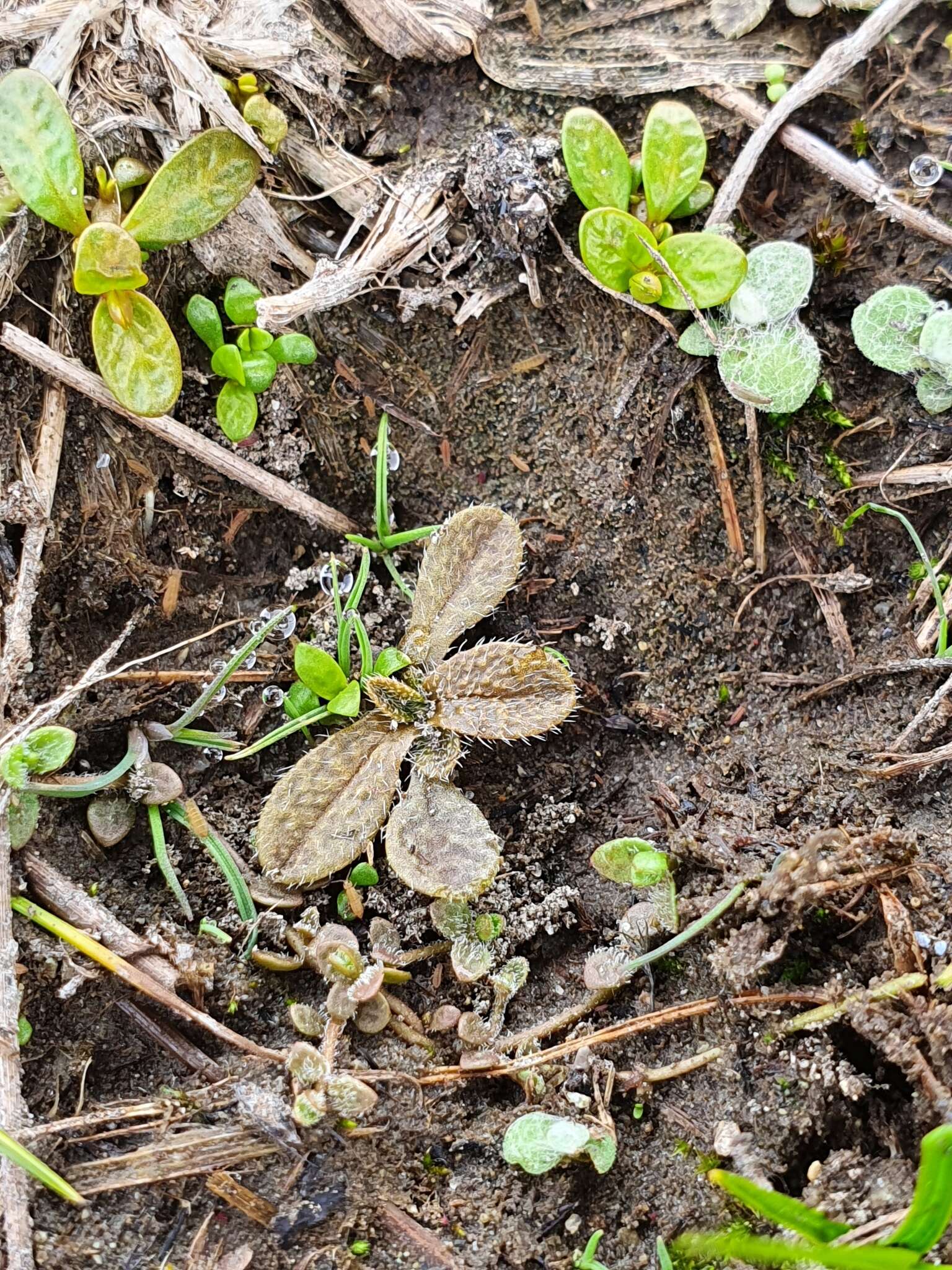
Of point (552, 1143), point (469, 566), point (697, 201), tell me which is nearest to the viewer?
point (552, 1143)

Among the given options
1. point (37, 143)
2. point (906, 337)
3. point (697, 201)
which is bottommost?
point (906, 337)

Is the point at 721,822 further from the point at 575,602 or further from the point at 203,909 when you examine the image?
the point at 203,909

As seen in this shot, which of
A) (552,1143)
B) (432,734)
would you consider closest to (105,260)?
(432,734)

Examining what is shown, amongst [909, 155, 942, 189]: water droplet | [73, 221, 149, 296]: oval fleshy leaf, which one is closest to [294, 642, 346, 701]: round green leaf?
[73, 221, 149, 296]: oval fleshy leaf

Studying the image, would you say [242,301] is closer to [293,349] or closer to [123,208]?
[293,349]

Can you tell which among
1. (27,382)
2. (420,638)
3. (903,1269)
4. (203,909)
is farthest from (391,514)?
(903,1269)

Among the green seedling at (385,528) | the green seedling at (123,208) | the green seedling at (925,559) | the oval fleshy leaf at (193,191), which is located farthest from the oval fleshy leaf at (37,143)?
the green seedling at (925,559)

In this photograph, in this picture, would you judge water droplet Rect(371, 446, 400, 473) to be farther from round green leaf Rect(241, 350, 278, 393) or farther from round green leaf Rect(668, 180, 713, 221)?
round green leaf Rect(668, 180, 713, 221)
